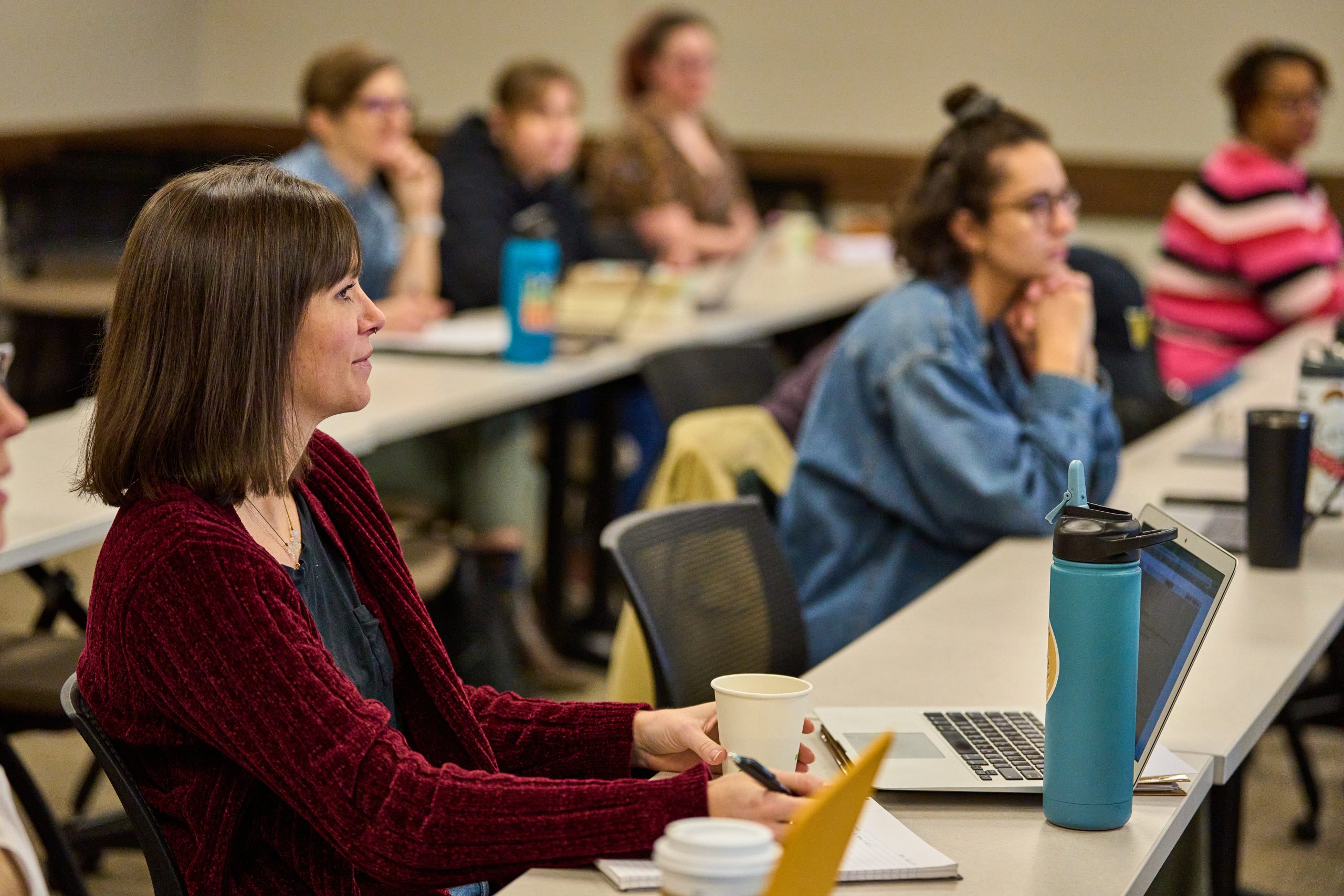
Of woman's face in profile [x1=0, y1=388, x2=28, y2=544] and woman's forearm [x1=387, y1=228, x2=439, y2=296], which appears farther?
woman's forearm [x1=387, y1=228, x2=439, y2=296]

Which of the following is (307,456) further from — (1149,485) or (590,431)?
(590,431)

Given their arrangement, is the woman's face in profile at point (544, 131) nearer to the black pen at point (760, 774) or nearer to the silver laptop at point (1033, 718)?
the silver laptop at point (1033, 718)

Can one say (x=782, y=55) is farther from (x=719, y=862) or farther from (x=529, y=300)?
(x=719, y=862)

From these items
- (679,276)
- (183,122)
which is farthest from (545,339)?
(183,122)

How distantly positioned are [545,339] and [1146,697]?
220 cm

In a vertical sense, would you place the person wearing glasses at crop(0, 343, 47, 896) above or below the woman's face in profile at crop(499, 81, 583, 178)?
below

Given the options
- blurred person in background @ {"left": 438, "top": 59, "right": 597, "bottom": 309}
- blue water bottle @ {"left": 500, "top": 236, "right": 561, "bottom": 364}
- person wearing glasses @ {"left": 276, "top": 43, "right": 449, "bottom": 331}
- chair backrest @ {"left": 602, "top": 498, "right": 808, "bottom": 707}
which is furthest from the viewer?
blurred person in background @ {"left": 438, "top": 59, "right": 597, "bottom": 309}

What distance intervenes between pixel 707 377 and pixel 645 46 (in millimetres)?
2480

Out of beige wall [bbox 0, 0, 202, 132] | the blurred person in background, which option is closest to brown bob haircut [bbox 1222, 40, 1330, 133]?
the blurred person in background

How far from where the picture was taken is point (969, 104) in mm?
2469

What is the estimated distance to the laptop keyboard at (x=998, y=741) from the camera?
131 centimetres

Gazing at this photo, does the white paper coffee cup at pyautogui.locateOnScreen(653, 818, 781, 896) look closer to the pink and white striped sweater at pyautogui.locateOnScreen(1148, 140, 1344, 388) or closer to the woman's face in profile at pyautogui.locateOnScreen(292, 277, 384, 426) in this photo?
the woman's face in profile at pyautogui.locateOnScreen(292, 277, 384, 426)

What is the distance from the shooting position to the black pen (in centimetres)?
108

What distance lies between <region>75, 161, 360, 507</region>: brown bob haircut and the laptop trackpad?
568 millimetres
